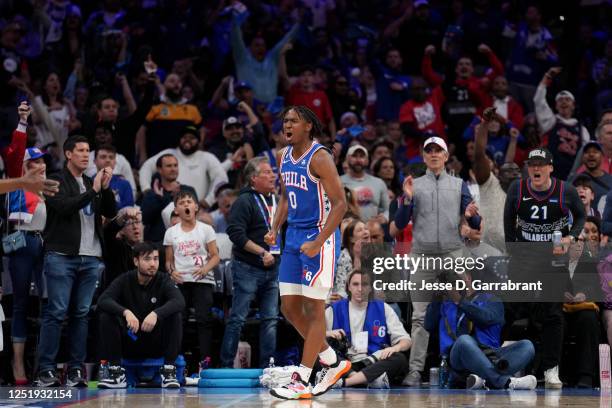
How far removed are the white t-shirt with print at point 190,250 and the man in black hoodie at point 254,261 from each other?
0.34 metres

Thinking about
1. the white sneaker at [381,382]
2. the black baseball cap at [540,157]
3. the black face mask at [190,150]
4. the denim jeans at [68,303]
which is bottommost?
the white sneaker at [381,382]

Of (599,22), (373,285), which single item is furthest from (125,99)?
(599,22)

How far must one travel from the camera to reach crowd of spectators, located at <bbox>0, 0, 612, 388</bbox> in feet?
39.1

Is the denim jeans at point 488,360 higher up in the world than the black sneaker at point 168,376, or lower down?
higher up

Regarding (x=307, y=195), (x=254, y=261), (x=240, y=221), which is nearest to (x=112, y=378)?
(x=254, y=261)

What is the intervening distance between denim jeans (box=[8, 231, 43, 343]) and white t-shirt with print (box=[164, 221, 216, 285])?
1446mm

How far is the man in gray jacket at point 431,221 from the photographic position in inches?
467

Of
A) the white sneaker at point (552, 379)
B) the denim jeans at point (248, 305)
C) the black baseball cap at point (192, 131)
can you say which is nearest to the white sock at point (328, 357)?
the denim jeans at point (248, 305)

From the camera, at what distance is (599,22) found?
19.0m

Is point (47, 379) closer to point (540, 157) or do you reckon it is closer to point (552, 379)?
point (552, 379)

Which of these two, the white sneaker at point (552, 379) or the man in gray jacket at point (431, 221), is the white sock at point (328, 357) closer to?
the man in gray jacket at point (431, 221)

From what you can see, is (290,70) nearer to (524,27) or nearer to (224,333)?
(524,27)

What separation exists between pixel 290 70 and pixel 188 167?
171 inches

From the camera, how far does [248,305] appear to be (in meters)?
12.1
